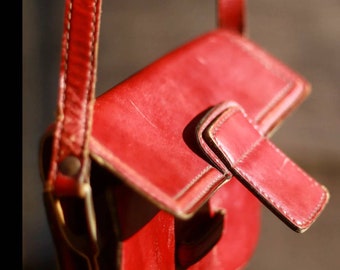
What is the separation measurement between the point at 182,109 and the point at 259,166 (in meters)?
0.10

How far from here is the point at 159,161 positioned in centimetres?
57

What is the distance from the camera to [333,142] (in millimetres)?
1338

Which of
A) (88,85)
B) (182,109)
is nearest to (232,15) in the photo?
(182,109)

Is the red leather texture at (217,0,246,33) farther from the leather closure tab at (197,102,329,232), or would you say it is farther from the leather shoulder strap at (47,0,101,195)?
the leather shoulder strap at (47,0,101,195)

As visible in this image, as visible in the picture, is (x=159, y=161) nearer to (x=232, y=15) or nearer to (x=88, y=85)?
(x=88, y=85)

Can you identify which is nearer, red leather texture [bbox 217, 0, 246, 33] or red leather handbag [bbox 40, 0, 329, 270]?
red leather handbag [bbox 40, 0, 329, 270]

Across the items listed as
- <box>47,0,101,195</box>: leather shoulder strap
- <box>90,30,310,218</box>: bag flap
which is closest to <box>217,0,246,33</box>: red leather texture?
<box>90,30,310,218</box>: bag flap

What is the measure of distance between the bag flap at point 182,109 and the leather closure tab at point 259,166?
14 millimetres

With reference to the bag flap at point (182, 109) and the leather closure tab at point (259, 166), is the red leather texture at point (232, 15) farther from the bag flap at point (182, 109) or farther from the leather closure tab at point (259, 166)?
the leather closure tab at point (259, 166)

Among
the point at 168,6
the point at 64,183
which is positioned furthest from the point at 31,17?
the point at 64,183

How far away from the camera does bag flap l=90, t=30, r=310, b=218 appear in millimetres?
546

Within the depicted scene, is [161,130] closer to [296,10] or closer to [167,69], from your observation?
[167,69]

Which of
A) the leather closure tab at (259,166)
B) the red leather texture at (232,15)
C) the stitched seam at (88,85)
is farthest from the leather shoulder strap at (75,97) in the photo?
the red leather texture at (232,15)
